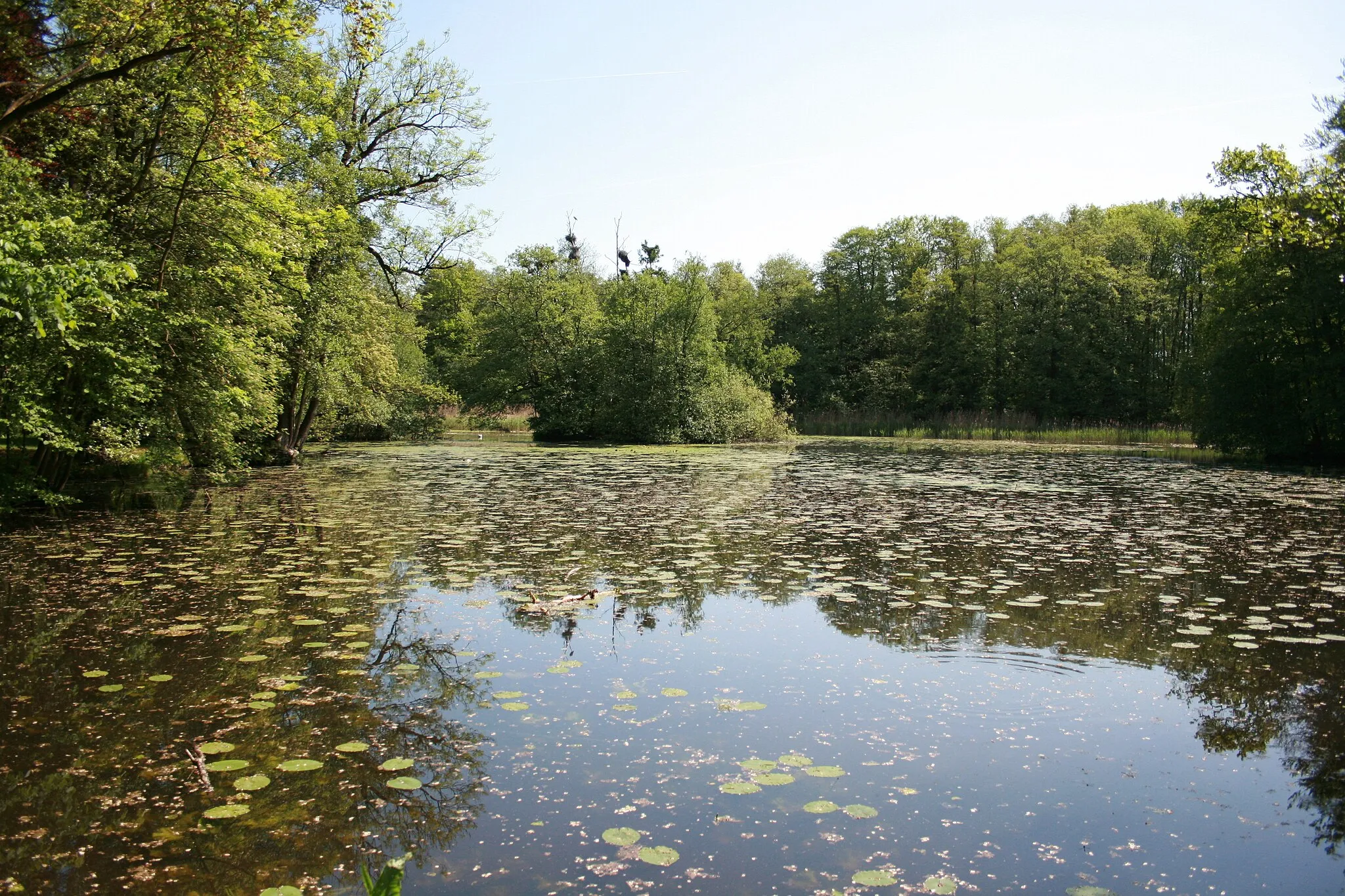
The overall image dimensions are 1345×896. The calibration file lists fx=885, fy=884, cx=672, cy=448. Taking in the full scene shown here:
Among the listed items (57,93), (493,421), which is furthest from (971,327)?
(57,93)

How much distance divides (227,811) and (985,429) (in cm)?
4176

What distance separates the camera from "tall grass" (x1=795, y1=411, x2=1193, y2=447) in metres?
37.5

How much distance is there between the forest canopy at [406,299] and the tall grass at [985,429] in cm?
182

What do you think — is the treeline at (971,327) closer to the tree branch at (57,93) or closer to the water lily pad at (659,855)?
the tree branch at (57,93)

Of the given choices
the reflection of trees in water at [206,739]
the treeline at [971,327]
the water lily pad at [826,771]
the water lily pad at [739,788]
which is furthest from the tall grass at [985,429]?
the water lily pad at [739,788]

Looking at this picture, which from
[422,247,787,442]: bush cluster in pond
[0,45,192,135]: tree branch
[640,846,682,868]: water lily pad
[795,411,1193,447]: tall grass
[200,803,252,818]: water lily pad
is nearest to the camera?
[640,846,682,868]: water lily pad

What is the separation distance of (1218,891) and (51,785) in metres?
4.28

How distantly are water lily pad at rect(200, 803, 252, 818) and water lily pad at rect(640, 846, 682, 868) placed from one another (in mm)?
1512

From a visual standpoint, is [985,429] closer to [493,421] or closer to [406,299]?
[493,421]

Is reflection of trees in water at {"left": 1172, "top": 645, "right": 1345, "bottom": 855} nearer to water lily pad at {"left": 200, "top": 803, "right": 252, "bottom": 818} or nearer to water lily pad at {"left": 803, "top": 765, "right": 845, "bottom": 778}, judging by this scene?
water lily pad at {"left": 803, "top": 765, "right": 845, "bottom": 778}

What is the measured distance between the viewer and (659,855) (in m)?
3.02

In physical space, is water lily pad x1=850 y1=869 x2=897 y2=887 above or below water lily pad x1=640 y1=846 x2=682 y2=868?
below

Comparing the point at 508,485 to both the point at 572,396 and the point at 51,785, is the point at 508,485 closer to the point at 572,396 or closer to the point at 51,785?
the point at 51,785

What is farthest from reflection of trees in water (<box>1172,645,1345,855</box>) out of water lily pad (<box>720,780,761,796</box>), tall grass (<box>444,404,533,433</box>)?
tall grass (<box>444,404,533,433</box>)
